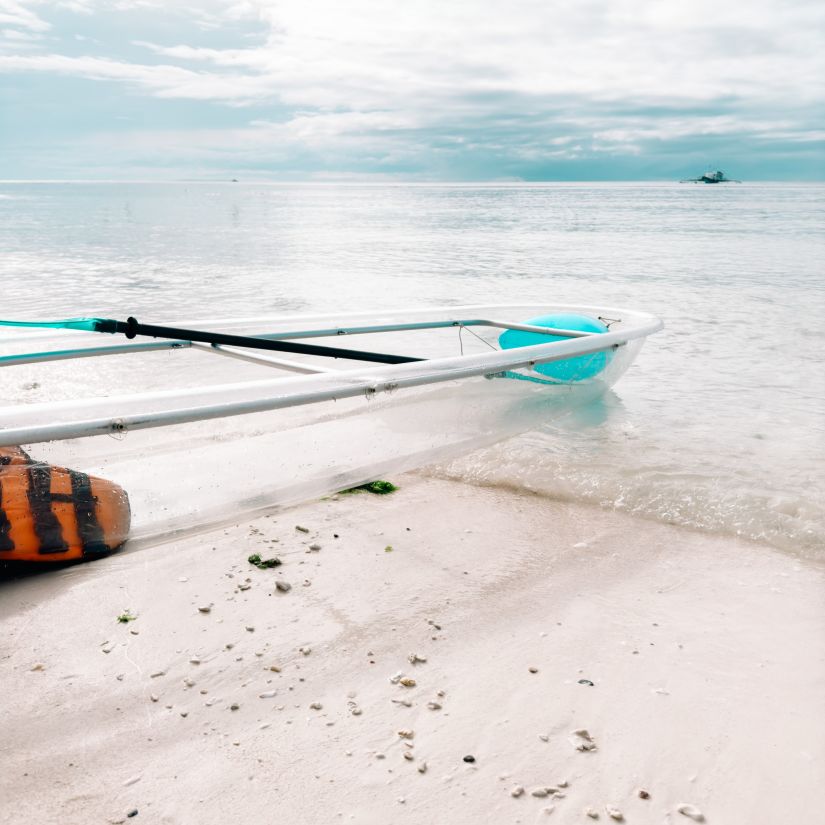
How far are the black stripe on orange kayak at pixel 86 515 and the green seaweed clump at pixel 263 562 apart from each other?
61 cm

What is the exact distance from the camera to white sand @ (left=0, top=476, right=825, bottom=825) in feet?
6.76

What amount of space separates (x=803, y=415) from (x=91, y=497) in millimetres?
5452

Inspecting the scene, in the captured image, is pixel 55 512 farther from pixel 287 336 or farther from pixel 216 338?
pixel 287 336

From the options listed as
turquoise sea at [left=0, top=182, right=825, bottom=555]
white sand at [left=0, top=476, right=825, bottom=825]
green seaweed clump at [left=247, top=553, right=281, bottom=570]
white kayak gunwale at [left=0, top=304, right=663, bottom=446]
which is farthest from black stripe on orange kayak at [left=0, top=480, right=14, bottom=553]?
turquoise sea at [left=0, top=182, right=825, bottom=555]

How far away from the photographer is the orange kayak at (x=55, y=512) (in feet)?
9.24

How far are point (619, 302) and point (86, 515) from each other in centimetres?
1075

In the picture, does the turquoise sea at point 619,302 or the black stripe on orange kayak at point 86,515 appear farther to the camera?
the turquoise sea at point 619,302

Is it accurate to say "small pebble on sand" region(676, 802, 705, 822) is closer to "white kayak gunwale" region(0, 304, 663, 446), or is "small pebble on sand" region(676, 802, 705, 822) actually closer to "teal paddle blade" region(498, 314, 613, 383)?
"white kayak gunwale" region(0, 304, 663, 446)

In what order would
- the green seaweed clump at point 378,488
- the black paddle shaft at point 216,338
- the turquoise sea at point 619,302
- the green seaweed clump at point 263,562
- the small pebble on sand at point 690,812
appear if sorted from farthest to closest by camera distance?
the turquoise sea at point 619,302 → the green seaweed clump at point 378,488 → the black paddle shaft at point 216,338 → the green seaweed clump at point 263,562 → the small pebble on sand at point 690,812

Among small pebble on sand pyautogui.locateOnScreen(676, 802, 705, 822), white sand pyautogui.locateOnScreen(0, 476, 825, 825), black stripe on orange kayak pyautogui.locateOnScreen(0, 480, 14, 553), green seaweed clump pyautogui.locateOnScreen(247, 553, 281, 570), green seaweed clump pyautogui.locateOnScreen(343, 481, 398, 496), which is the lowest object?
small pebble on sand pyautogui.locateOnScreen(676, 802, 705, 822)

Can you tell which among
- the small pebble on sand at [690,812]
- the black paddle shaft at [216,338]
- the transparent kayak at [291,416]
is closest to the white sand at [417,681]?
the small pebble on sand at [690,812]

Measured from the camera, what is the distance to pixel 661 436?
17.9 feet

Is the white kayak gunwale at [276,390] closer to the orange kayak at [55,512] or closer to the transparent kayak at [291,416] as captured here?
the transparent kayak at [291,416]

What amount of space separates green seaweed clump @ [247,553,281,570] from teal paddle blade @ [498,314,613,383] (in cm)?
200
